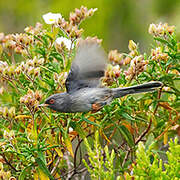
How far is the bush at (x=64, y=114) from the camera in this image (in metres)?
1.22

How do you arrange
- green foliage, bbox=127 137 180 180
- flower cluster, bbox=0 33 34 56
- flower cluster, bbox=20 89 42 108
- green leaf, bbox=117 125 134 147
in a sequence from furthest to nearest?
flower cluster, bbox=0 33 34 56, green leaf, bbox=117 125 134 147, flower cluster, bbox=20 89 42 108, green foliage, bbox=127 137 180 180

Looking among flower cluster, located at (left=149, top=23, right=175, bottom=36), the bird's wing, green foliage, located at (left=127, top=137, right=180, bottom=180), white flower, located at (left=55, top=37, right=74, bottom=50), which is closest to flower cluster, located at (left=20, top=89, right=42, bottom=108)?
the bird's wing

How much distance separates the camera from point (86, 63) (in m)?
1.26

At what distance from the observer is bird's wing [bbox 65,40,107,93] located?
48.9 inches

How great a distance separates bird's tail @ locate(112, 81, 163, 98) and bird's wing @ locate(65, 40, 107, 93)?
9 cm

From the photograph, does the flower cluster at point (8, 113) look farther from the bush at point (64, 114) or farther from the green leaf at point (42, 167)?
the green leaf at point (42, 167)

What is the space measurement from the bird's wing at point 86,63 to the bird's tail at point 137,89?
0.09 metres

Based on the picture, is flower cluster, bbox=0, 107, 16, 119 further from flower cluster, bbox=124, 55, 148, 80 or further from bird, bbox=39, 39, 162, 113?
flower cluster, bbox=124, 55, 148, 80

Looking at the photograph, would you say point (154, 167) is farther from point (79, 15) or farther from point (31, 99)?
point (79, 15)

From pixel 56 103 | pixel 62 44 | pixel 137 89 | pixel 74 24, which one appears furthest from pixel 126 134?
pixel 74 24

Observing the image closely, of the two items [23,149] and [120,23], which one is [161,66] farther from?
[120,23]

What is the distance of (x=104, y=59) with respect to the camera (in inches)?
49.2

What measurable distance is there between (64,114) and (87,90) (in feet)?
0.39

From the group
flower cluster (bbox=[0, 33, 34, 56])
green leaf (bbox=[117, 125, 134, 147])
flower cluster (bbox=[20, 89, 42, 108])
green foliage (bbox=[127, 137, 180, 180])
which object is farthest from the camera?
flower cluster (bbox=[0, 33, 34, 56])
